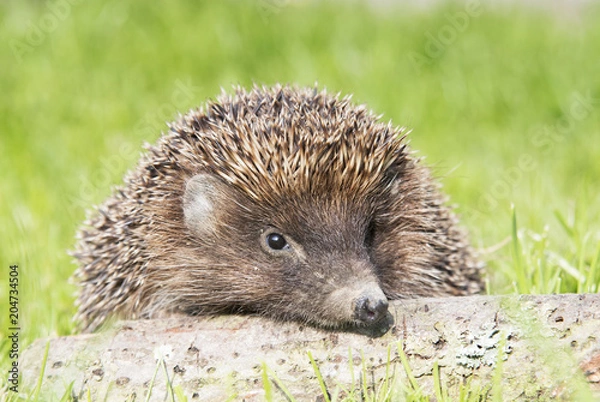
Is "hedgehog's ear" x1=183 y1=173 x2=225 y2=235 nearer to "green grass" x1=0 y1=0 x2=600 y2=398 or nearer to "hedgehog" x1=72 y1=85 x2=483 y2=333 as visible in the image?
"hedgehog" x1=72 y1=85 x2=483 y2=333

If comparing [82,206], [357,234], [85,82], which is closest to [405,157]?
[357,234]

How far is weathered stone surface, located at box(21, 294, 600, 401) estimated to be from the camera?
10.7 ft

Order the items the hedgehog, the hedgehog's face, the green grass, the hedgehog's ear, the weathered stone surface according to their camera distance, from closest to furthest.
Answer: the weathered stone surface → the hedgehog's face → the hedgehog → the hedgehog's ear → the green grass

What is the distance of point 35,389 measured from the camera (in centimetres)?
342

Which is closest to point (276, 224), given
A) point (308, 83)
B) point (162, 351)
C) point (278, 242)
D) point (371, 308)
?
point (278, 242)

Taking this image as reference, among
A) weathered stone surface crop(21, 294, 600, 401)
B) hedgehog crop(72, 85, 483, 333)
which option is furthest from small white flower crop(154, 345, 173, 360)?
hedgehog crop(72, 85, 483, 333)

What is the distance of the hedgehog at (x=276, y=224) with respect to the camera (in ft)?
12.6

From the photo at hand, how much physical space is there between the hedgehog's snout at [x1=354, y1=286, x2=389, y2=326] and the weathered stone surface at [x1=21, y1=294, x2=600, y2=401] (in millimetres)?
97

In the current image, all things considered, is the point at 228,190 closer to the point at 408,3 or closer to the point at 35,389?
the point at 35,389

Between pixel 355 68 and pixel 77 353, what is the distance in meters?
5.74

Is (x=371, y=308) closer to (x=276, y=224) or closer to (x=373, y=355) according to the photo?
(x=373, y=355)

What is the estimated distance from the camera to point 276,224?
3928 millimetres

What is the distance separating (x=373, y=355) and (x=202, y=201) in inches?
48.2

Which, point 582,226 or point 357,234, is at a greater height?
point 582,226
